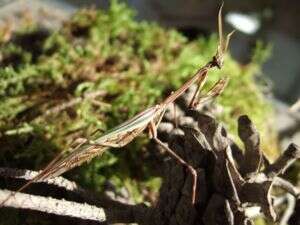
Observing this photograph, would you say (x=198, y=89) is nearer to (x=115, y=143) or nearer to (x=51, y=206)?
(x=115, y=143)

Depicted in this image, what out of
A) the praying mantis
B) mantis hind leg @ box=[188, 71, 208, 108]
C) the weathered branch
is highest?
mantis hind leg @ box=[188, 71, 208, 108]

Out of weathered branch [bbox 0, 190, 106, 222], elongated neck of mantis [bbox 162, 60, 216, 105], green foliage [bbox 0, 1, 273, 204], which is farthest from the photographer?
green foliage [bbox 0, 1, 273, 204]

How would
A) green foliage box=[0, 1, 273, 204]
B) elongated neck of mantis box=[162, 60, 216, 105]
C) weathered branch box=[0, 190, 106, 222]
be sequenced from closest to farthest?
weathered branch box=[0, 190, 106, 222]
elongated neck of mantis box=[162, 60, 216, 105]
green foliage box=[0, 1, 273, 204]

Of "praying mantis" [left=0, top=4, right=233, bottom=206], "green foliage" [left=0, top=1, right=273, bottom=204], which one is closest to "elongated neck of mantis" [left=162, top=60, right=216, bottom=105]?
"praying mantis" [left=0, top=4, right=233, bottom=206]

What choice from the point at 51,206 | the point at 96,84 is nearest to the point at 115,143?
the point at 51,206

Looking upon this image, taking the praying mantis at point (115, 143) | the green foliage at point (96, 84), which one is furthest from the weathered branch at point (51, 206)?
the green foliage at point (96, 84)

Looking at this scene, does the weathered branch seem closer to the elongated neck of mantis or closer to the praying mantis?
the praying mantis

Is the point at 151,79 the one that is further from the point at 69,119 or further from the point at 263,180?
the point at 263,180

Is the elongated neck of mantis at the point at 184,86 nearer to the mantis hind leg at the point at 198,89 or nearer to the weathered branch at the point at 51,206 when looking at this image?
the mantis hind leg at the point at 198,89

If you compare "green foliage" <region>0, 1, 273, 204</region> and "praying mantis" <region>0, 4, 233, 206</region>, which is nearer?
"praying mantis" <region>0, 4, 233, 206</region>
